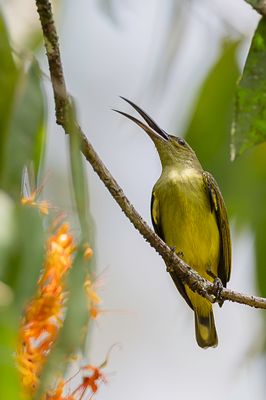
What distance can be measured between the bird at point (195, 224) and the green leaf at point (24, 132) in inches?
115

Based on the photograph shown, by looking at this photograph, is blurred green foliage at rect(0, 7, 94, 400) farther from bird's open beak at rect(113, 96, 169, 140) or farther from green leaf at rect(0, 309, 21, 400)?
bird's open beak at rect(113, 96, 169, 140)

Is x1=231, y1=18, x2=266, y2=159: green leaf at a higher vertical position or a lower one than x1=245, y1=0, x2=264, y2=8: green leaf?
lower

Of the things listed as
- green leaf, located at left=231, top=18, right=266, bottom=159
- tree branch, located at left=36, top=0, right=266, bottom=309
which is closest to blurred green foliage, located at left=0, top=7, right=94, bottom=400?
tree branch, located at left=36, top=0, right=266, bottom=309

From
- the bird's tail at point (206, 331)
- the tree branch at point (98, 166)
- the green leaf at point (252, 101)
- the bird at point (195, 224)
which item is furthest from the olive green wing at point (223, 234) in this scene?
the green leaf at point (252, 101)

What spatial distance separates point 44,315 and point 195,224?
3.09 meters

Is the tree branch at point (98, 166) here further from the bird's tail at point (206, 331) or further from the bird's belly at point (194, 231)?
the bird's tail at point (206, 331)

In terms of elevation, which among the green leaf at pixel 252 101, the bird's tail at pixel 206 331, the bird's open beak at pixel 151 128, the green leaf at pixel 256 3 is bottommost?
the bird's tail at pixel 206 331

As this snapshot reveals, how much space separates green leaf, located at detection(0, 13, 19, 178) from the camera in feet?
6.97

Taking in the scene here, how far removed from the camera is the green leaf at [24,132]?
200 centimetres

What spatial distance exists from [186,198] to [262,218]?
1.49 meters

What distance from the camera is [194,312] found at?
19.5ft

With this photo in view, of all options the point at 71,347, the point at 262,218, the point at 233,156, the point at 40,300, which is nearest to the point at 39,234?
the point at 71,347

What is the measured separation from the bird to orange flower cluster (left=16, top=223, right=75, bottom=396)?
2742 mm

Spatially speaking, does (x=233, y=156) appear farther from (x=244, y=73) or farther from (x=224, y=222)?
(x=224, y=222)
